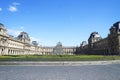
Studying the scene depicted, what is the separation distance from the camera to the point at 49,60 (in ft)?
117

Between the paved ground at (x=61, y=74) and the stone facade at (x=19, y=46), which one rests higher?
the stone facade at (x=19, y=46)

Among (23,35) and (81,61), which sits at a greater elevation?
(23,35)

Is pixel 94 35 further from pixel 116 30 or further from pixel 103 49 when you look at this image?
pixel 116 30

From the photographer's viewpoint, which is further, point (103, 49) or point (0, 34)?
point (103, 49)

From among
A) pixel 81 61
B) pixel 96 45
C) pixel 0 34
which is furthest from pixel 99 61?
pixel 96 45

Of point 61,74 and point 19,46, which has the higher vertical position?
point 19,46

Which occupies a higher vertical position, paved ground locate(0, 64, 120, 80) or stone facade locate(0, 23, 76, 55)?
stone facade locate(0, 23, 76, 55)

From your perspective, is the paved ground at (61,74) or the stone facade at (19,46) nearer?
the paved ground at (61,74)

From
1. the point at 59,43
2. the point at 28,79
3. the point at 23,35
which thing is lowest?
the point at 28,79

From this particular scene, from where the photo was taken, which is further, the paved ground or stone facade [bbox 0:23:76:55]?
stone facade [bbox 0:23:76:55]

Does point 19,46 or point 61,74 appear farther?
point 19,46

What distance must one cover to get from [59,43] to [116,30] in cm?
2239

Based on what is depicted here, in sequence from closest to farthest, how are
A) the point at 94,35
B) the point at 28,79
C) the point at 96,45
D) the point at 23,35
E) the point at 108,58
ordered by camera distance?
the point at 28,79 → the point at 108,58 → the point at 96,45 → the point at 94,35 → the point at 23,35

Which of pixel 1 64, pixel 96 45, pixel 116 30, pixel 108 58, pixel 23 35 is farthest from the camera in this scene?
pixel 23 35
